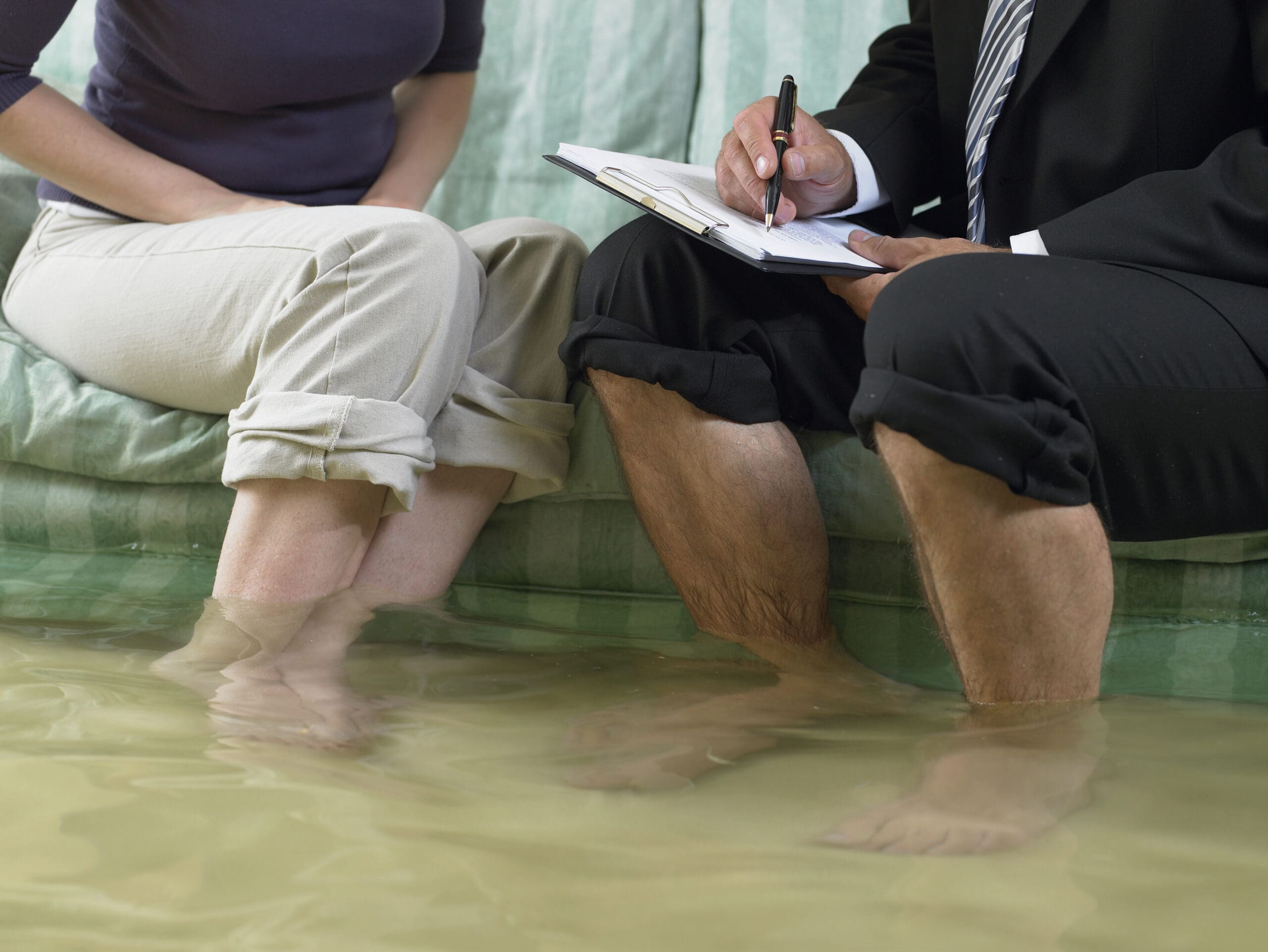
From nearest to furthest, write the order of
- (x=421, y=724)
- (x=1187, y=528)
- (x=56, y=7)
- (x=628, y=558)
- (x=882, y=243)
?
1. (x=421, y=724)
2. (x=1187, y=528)
3. (x=882, y=243)
4. (x=56, y=7)
5. (x=628, y=558)

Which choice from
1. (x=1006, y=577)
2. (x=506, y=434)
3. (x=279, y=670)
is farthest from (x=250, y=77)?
(x=1006, y=577)

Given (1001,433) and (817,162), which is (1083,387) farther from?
(817,162)

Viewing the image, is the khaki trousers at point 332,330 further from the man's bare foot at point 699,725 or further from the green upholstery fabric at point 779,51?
the green upholstery fabric at point 779,51

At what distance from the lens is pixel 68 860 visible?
0.47 meters

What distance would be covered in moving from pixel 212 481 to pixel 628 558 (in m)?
0.51

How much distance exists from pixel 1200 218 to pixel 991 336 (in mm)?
236

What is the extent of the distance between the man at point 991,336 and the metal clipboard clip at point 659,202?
0.31 feet

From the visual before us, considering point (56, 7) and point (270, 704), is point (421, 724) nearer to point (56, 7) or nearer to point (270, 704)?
point (270, 704)

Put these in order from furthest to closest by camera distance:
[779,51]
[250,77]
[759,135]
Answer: [779,51], [250,77], [759,135]

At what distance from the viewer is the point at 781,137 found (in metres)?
0.97

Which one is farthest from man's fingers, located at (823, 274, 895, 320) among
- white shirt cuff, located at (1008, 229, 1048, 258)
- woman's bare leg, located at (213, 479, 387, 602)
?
woman's bare leg, located at (213, 479, 387, 602)

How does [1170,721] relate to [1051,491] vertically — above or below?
Result: below

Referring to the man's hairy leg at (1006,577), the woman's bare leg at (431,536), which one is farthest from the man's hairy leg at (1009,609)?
the woman's bare leg at (431,536)

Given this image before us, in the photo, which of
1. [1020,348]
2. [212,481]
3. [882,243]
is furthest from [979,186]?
[212,481]
